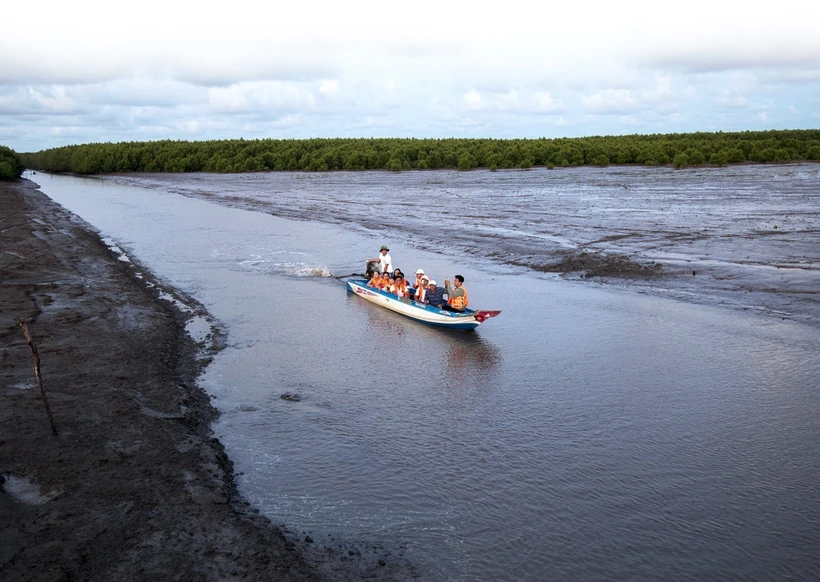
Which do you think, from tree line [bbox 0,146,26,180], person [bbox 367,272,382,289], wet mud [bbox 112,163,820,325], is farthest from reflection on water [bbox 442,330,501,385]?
tree line [bbox 0,146,26,180]

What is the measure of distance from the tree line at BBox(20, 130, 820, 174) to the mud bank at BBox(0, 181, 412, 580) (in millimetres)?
69281

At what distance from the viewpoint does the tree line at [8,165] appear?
76938 mm

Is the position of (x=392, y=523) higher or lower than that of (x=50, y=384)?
lower

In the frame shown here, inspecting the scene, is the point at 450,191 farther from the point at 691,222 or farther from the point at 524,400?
the point at 524,400

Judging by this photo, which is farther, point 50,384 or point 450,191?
point 450,191

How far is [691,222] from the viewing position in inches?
1363

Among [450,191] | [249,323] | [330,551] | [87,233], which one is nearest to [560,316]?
[249,323]

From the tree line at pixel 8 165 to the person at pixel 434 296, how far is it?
7164 centimetres

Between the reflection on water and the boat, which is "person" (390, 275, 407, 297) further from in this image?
the reflection on water

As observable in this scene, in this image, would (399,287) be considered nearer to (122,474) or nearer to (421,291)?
(421,291)

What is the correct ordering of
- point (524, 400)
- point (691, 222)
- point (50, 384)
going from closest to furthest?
point (50, 384) → point (524, 400) → point (691, 222)

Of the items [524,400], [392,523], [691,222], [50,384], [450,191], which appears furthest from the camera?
[450,191]

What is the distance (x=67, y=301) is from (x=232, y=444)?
10470 mm

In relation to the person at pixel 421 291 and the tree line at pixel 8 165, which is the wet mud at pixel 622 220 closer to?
the person at pixel 421 291
